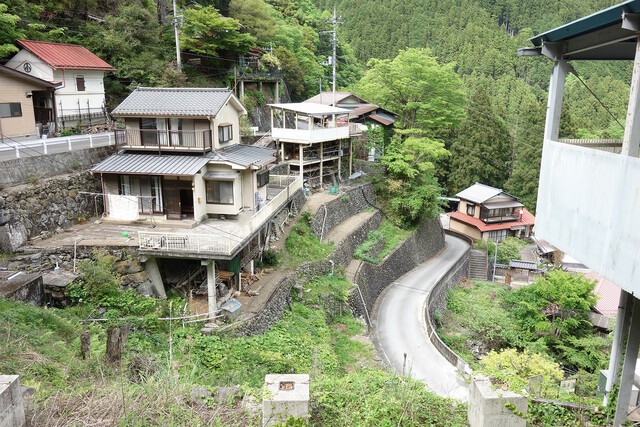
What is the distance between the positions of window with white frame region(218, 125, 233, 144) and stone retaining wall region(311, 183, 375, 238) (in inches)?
271

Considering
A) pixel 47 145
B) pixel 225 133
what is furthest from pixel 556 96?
pixel 47 145

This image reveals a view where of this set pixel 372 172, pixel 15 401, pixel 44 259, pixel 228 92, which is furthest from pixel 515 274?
pixel 15 401

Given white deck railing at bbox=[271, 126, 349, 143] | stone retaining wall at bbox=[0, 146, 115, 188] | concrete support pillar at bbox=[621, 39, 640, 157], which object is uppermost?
concrete support pillar at bbox=[621, 39, 640, 157]

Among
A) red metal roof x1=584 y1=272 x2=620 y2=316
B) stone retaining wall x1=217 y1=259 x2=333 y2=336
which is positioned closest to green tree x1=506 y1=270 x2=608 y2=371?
red metal roof x1=584 y1=272 x2=620 y2=316

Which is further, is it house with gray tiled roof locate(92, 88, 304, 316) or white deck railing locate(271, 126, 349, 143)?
white deck railing locate(271, 126, 349, 143)

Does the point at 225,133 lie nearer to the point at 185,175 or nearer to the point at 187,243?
the point at 185,175

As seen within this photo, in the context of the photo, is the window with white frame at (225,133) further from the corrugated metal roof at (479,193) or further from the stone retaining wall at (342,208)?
the corrugated metal roof at (479,193)

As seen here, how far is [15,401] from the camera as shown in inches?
215

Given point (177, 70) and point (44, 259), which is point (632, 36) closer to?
point (44, 259)

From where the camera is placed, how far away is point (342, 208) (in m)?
28.5

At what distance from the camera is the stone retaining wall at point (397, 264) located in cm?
2267

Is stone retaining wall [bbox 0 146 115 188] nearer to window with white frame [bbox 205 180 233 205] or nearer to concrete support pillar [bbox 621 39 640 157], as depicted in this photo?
window with white frame [bbox 205 180 233 205]

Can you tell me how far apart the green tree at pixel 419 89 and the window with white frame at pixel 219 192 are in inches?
712

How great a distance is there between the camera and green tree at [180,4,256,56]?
3023 cm
